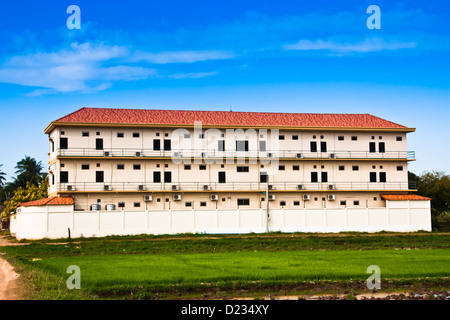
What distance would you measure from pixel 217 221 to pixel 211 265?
23.8 m

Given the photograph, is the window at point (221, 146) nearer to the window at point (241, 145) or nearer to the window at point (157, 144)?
the window at point (241, 145)

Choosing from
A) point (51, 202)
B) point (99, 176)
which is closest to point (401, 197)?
point (99, 176)

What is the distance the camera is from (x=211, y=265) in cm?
2569

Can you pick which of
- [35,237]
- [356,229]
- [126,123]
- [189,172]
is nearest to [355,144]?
[356,229]

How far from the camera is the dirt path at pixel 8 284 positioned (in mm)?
17062

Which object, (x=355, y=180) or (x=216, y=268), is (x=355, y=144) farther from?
(x=216, y=268)

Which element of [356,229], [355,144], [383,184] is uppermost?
[355,144]

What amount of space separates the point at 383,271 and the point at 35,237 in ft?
104

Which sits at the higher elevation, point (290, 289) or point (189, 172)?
point (189, 172)

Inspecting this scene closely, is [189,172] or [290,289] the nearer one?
[290,289]

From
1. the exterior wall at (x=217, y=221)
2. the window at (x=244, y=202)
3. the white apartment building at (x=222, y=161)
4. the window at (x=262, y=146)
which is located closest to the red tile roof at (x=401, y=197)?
the white apartment building at (x=222, y=161)

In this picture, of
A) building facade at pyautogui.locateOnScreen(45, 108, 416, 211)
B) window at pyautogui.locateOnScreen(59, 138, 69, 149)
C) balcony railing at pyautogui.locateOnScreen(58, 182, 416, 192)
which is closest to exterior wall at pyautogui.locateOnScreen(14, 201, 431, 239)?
building facade at pyautogui.locateOnScreen(45, 108, 416, 211)

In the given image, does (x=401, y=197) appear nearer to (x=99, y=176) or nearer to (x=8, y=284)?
(x=99, y=176)

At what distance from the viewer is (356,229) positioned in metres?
51.2
